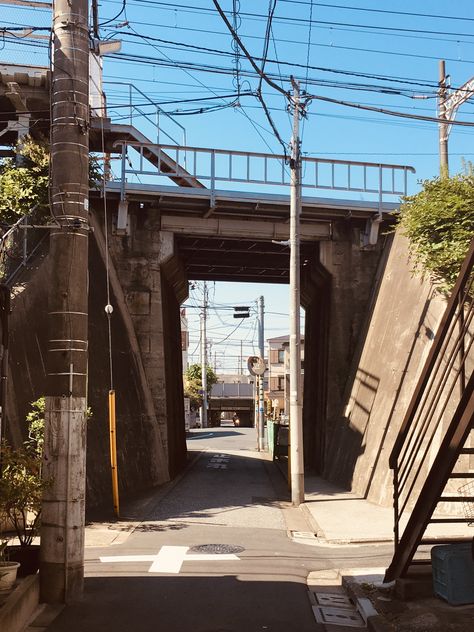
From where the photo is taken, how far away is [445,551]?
6.95 m

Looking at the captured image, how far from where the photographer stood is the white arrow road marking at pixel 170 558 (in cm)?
962

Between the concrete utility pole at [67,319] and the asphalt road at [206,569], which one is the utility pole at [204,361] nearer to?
the asphalt road at [206,569]

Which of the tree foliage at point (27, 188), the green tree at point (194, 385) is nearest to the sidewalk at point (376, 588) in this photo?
the tree foliage at point (27, 188)

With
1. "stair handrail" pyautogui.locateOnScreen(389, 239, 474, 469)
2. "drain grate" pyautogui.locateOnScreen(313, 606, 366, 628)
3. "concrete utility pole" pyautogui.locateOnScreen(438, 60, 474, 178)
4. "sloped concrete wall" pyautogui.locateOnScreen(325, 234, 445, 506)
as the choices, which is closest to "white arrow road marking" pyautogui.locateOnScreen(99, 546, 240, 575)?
"drain grate" pyautogui.locateOnScreen(313, 606, 366, 628)

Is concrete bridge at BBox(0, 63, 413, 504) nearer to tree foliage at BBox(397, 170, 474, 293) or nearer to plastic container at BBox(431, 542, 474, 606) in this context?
tree foliage at BBox(397, 170, 474, 293)

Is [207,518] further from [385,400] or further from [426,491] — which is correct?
[426,491]

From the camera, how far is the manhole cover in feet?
36.2

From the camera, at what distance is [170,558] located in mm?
10328

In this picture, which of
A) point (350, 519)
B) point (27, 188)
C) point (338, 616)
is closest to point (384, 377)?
point (350, 519)

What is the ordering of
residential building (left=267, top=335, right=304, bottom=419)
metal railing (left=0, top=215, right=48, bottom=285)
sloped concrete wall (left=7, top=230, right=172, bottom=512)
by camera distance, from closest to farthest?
sloped concrete wall (left=7, top=230, right=172, bottom=512) → metal railing (left=0, top=215, right=48, bottom=285) → residential building (left=267, top=335, right=304, bottom=419)

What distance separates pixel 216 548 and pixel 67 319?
216 inches

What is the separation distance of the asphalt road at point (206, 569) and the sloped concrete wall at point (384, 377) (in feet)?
8.46

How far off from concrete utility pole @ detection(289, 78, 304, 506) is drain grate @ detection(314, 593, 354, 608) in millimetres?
8458

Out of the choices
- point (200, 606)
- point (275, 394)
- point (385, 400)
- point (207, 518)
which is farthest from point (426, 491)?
point (275, 394)
